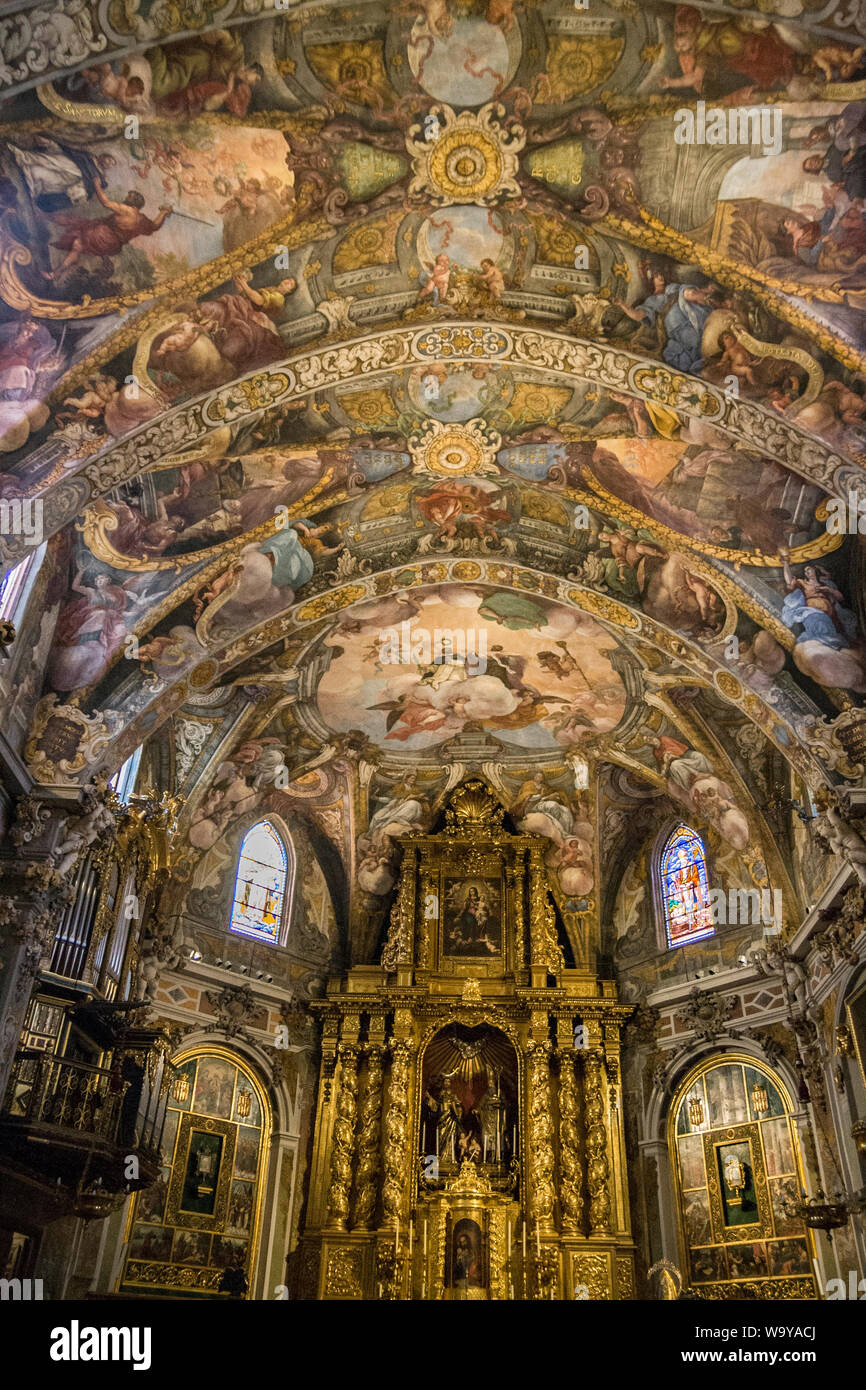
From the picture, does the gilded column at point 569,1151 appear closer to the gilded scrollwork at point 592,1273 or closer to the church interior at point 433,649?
the church interior at point 433,649

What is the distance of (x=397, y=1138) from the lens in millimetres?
19969

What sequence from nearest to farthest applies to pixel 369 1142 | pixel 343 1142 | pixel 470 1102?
pixel 343 1142 → pixel 369 1142 → pixel 470 1102

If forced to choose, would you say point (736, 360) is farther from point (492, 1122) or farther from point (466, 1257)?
point (466, 1257)

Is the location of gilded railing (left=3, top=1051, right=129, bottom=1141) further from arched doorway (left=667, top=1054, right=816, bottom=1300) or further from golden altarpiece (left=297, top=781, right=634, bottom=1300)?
arched doorway (left=667, top=1054, right=816, bottom=1300)

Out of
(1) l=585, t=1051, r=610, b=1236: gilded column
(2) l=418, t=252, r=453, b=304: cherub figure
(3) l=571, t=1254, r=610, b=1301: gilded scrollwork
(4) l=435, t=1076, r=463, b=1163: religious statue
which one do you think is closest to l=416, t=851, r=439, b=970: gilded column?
(4) l=435, t=1076, r=463, b=1163: religious statue

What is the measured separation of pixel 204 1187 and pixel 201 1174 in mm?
222

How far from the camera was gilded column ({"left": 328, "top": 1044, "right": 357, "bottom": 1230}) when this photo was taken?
19.4 metres

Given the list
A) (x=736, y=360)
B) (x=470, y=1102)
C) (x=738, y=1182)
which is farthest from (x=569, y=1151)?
(x=736, y=360)

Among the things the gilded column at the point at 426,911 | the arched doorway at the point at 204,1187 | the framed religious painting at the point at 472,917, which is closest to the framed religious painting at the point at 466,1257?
the arched doorway at the point at 204,1187

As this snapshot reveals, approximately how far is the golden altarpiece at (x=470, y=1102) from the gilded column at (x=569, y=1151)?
27 mm

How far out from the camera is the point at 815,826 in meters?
15.0

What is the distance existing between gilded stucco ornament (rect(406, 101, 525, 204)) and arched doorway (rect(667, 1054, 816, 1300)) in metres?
15.0

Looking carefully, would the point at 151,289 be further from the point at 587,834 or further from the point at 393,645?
the point at 587,834

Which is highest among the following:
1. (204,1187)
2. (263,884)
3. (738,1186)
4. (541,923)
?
(263,884)
